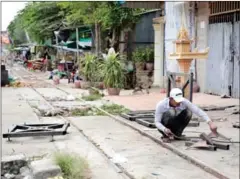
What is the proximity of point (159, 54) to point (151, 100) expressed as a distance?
6.26 m

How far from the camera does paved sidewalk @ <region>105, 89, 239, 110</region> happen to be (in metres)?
13.2

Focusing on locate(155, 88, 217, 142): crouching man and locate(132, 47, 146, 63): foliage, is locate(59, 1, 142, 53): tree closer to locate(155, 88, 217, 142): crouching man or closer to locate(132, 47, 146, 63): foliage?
locate(132, 47, 146, 63): foliage

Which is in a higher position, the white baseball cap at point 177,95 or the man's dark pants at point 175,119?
the white baseball cap at point 177,95

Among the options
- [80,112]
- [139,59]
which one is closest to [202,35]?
[139,59]

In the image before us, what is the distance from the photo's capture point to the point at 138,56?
73.9ft

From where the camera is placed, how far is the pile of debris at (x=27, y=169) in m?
5.36

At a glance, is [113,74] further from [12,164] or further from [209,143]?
[12,164]

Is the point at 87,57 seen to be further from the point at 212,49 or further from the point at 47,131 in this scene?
the point at 47,131

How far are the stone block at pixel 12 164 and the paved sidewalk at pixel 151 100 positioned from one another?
22.6 ft

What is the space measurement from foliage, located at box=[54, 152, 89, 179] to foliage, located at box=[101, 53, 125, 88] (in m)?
10.9

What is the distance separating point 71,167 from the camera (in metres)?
5.75

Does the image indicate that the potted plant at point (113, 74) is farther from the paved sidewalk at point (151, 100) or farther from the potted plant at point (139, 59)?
the potted plant at point (139, 59)

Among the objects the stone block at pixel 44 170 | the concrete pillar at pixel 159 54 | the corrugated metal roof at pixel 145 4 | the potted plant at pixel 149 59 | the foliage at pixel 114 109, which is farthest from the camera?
the potted plant at pixel 149 59

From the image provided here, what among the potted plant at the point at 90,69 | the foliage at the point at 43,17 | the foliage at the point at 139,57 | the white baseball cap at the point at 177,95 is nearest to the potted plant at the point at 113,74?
the potted plant at the point at 90,69
